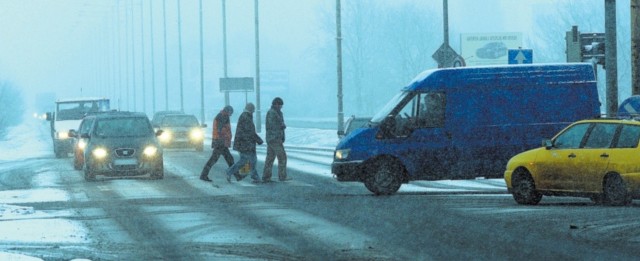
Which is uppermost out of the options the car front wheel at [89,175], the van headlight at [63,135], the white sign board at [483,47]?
the white sign board at [483,47]

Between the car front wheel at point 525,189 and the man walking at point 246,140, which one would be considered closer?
the car front wheel at point 525,189

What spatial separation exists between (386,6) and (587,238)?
95832 millimetres

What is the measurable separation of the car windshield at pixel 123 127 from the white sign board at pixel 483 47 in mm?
43235

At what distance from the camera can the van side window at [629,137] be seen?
1891 centimetres

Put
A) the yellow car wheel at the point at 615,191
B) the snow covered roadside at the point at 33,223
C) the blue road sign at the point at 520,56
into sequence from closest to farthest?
the snow covered roadside at the point at 33,223 < the yellow car wheel at the point at 615,191 < the blue road sign at the point at 520,56

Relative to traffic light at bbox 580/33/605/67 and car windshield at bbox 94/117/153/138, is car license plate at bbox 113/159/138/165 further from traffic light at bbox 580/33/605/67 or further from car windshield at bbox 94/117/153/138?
traffic light at bbox 580/33/605/67

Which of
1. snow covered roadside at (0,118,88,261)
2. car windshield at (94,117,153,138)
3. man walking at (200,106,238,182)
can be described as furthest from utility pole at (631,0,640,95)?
car windshield at (94,117,153,138)

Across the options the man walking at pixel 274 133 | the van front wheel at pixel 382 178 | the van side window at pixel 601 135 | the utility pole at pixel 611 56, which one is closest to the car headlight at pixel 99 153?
the man walking at pixel 274 133

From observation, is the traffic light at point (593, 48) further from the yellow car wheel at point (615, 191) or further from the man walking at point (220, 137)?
the yellow car wheel at point (615, 191)

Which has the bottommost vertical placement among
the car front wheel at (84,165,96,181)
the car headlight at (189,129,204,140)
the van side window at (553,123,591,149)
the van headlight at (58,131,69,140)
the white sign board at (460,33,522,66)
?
the car front wheel at (84,165,96,181)

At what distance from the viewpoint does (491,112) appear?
23.5 meters

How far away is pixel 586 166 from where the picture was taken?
19531 mm

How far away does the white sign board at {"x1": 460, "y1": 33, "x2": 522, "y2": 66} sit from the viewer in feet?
240

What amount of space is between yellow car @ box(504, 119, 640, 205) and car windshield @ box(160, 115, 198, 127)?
1221 inches
